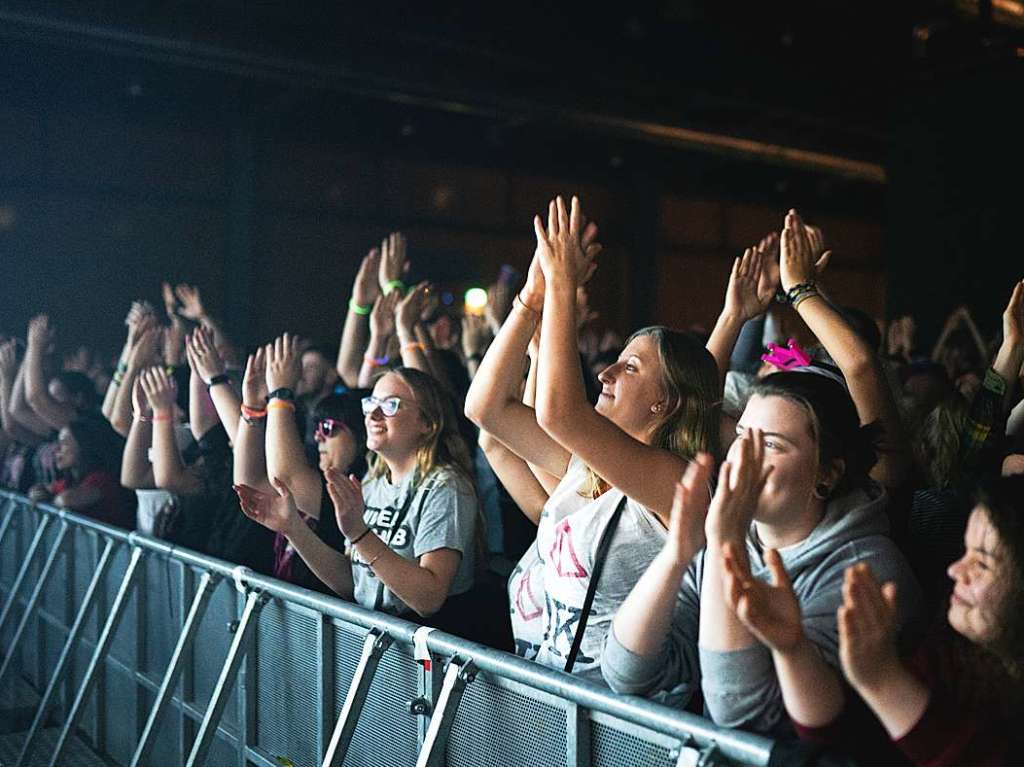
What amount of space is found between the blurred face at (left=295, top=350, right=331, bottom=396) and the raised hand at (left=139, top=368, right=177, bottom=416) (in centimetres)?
83

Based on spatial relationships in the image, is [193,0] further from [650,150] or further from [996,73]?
[650,150]

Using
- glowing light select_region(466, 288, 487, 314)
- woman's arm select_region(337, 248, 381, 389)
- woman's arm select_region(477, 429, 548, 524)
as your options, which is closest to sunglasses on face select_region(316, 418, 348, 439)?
woman's arm select_region(477, 429, 548, 524)

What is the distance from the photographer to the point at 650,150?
49.7 ft

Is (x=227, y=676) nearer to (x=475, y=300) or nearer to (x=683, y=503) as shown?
(x=683, y=503)

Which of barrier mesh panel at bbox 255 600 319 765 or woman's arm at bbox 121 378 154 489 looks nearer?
barrier mesh panel at bbox 255 600 319 765

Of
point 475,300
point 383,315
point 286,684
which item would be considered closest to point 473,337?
point 383,315

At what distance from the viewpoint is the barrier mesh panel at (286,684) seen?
3062 millimetres

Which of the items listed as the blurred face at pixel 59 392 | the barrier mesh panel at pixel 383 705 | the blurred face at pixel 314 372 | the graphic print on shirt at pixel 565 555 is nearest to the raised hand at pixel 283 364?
the barrier mesh panel at pixel 383 705

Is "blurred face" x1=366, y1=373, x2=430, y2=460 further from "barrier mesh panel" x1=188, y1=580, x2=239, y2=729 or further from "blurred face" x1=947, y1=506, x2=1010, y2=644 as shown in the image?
"blurred face" x1=947, y1=506, x2=1010, y2=644

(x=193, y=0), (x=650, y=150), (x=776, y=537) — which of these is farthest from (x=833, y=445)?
(x=650, y=150)

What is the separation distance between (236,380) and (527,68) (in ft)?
19.2

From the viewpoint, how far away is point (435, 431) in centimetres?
336

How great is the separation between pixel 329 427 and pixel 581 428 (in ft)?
5.97

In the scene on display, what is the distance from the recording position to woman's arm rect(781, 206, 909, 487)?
256 centimetres
